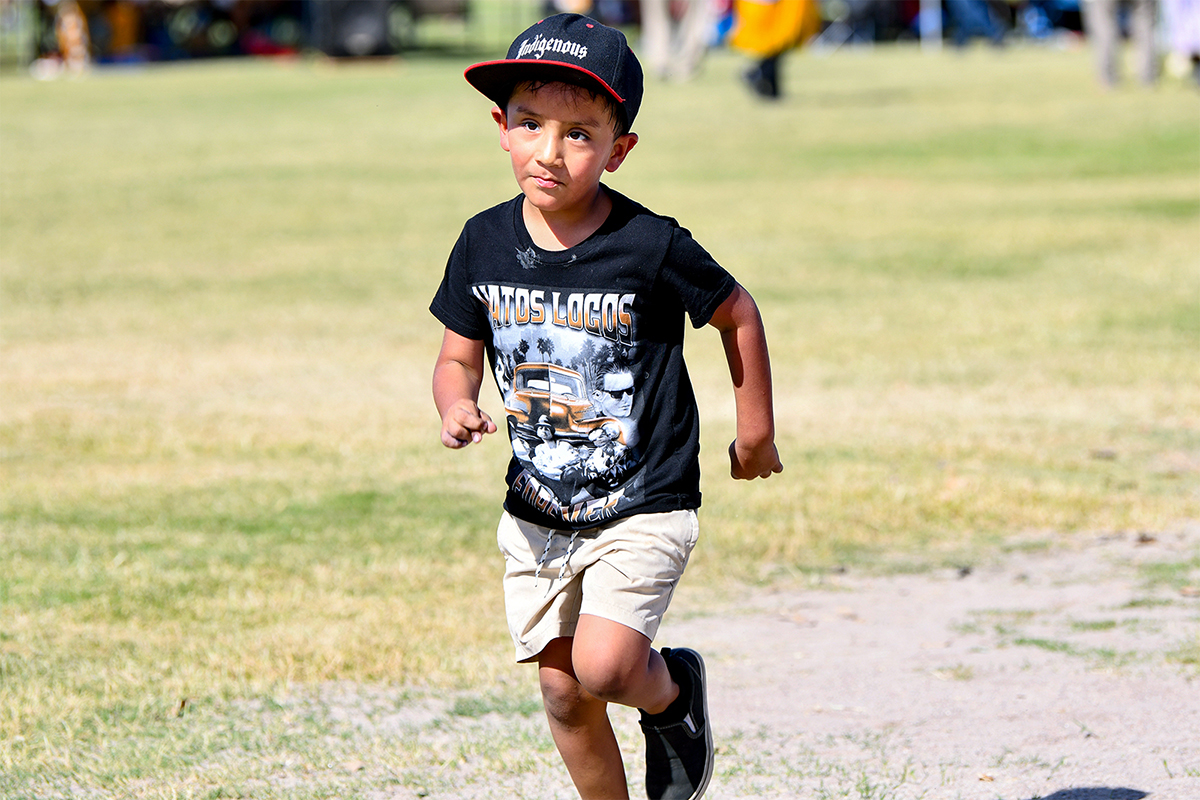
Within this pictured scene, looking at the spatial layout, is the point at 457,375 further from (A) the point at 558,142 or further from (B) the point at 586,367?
(A) the point at 558,142

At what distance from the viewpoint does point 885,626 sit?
489cm

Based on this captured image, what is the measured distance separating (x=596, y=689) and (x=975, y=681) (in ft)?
5.70

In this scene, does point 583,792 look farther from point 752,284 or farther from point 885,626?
point 752,284

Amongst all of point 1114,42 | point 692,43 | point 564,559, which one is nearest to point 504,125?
point 564,559

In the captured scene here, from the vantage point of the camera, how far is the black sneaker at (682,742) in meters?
3.28

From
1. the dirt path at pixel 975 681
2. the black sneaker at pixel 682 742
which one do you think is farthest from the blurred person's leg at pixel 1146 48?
the black sneaker at pixel 682 742

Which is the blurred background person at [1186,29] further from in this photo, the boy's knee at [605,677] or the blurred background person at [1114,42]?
the boy's knee at [605,677]

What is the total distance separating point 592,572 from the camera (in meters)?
3.03

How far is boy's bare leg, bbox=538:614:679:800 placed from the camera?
9.73 ft

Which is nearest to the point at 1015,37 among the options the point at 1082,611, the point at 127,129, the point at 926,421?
the point at 127,129

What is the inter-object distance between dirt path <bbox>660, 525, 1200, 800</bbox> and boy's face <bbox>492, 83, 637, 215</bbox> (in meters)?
1.50

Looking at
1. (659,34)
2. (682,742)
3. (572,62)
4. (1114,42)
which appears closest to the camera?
(572,62)

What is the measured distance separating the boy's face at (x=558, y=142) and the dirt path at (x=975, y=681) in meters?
1.50

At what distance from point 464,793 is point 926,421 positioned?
4344 millimetres
